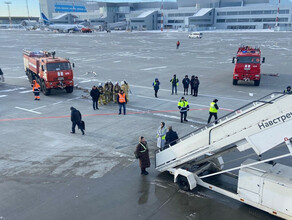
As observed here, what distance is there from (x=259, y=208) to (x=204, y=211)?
1.42 m

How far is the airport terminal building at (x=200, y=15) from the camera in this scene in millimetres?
126000

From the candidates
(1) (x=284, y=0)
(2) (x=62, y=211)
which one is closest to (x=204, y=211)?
(2) (x=62, y=211)

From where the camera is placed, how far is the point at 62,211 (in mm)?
7555

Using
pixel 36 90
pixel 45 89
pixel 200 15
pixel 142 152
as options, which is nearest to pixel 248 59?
pixel 45 89

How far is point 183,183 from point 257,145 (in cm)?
271

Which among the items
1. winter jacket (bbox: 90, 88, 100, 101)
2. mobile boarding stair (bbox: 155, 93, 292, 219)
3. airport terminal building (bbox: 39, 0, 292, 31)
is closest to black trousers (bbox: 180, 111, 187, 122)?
winter jacket (bbox: 90, 88, 100, 101)

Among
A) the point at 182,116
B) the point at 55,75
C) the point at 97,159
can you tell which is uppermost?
the point at 55,75

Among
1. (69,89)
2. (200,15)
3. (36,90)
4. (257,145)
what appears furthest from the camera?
(200,15)

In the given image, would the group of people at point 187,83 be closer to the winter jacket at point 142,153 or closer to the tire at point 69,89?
the tire at point 69,89

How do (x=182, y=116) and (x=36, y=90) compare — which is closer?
(x=182, y=116)

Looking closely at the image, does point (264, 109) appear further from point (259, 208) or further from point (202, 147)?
point (259, 208)

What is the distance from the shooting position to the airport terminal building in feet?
413

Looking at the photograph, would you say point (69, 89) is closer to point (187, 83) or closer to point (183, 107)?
point (187, 83)

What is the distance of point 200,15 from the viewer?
13400 centimetres
